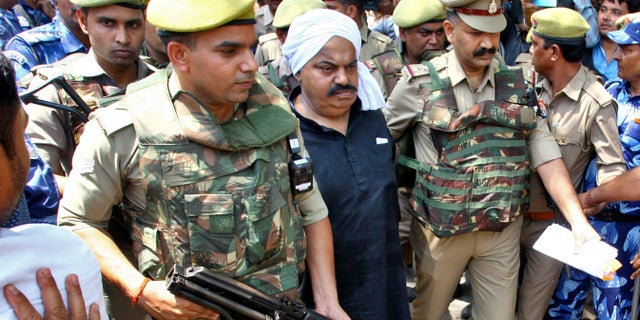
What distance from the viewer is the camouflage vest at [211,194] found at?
6.78 ft

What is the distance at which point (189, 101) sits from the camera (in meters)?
2.17

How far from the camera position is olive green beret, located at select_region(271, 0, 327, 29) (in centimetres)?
450

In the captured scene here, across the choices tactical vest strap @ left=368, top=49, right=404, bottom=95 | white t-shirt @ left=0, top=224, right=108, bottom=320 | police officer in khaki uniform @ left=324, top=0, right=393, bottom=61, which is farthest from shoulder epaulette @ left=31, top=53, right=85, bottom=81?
police officer in khaki uniform @ left=324, top=0, right=393, bottom=61

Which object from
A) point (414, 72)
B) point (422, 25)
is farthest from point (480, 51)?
point (422, 25)

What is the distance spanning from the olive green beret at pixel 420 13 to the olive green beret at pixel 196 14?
2.77m

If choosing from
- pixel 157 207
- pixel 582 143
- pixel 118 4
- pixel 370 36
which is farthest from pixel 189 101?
pixel 370 36

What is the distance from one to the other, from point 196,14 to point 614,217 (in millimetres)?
2610

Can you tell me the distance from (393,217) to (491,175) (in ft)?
1.89

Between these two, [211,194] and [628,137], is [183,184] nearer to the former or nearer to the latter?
[211,194]

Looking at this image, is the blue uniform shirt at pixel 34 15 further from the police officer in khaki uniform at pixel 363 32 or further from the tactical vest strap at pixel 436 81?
the tactical vest strap at pixel 436 81

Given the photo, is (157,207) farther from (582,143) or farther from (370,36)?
(370,36)

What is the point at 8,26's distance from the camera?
16.8 ft

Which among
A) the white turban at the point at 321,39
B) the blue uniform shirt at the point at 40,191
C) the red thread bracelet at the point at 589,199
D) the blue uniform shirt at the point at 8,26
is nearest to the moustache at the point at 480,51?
the white turban at the point at 321,39

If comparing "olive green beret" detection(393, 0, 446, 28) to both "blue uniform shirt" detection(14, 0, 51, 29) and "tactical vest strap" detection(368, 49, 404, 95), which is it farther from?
"blue uniform shirt" detection(14, 0, 51, 29)
